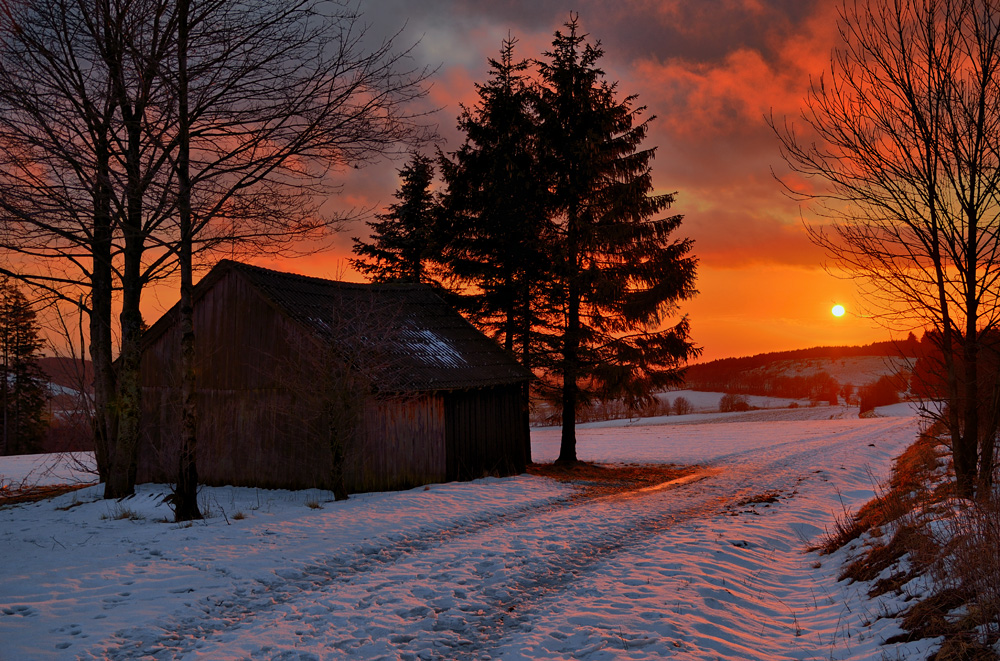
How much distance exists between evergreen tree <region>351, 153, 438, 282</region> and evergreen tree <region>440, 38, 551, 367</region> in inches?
229

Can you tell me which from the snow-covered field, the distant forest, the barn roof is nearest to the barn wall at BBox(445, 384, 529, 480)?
the barn roof

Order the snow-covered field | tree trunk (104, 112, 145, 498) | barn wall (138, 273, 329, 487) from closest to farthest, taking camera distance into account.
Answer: the snow-covered field < tree trunk (104, 112, 145, 498) < barn wall (138, 273, 329, 487)

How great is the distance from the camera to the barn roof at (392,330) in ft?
48.3

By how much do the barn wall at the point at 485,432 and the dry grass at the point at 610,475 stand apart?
137 centimetres

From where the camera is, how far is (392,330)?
16.4 metres

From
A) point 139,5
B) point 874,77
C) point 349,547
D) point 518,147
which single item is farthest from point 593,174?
point 349,547

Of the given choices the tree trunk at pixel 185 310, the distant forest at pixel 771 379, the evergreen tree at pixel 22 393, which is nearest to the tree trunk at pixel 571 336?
the tree trunk at pixel 185 310

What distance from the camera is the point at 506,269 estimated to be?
72.5 ft

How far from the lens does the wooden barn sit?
1468 cm

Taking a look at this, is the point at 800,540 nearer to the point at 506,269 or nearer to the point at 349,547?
the point at 349,547

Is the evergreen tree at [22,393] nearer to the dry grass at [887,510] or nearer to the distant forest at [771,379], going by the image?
the dry grass at [887,510]

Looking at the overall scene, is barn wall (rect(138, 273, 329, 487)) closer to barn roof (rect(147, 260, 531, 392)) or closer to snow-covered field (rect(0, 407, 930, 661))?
barn roof (rect(147, 260, 531, 392))

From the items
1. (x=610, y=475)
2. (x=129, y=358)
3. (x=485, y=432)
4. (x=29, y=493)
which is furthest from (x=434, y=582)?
(x=29, y=493)

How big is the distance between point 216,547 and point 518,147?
17.2 meters
